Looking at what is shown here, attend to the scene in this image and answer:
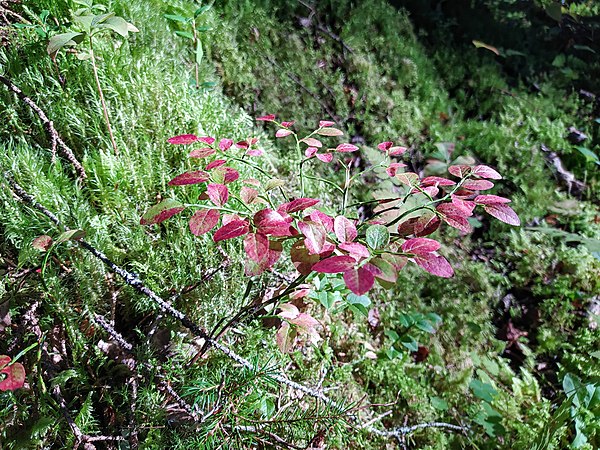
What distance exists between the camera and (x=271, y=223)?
1195 millimetres

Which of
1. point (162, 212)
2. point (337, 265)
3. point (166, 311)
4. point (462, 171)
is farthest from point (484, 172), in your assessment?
point (166, 311)

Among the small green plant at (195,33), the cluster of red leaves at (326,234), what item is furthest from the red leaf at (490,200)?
the small green plant at (195,33)

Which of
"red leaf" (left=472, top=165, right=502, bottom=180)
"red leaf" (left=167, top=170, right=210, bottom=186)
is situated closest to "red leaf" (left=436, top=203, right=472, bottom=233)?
"red leaf" (left=472, top=165, right=502, bottom=180)

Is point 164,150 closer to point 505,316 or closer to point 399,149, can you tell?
point 399,149

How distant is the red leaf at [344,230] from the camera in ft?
4.05

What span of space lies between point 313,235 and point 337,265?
4.9 inches

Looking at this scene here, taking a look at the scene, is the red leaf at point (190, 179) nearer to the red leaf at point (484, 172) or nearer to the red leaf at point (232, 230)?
the red leaf at point (232, 230)

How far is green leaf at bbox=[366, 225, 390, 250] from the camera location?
1.20 m

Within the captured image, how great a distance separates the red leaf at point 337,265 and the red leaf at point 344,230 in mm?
109

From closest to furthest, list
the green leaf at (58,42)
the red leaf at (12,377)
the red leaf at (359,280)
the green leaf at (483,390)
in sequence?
the red leaf at (359,280)
the red leaf at (12,377)
the green leaf at (58,42)
the green leaf at (483,390)

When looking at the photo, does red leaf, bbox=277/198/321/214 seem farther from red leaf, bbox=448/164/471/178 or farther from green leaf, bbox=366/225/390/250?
red leaf, bbox=448/164/471/178

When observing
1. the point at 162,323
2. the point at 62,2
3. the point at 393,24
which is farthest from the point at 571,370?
the point at 62,2

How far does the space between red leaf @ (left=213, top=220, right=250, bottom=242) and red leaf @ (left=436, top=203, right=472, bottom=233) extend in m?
0.56

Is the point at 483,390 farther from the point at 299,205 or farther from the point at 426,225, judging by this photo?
the point at 299,205
